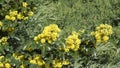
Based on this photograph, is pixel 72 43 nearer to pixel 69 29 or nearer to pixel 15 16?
pixel 15 16

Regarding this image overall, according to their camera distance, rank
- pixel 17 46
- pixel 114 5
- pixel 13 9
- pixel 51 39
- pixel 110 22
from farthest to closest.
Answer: pixel 114 5 < pixel 110 22 < pixel 17 46 < pixel 13 9 < pixel 51 39

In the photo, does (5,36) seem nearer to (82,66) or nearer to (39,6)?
(82,66)

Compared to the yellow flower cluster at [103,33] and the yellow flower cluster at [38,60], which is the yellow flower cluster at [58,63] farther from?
the yellow flower cluster at [103,33]

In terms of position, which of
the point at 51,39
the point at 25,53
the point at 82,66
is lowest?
the point at 82,66

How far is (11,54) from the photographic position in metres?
3.83

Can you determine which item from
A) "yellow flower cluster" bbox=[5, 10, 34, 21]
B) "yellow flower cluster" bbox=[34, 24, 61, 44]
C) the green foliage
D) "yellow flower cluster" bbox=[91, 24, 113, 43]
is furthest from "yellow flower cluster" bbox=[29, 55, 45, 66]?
"yellow flower cluster" bbox=[91, 24, 113, 43]

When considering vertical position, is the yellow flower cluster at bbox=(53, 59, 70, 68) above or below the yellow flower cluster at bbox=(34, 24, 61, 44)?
below

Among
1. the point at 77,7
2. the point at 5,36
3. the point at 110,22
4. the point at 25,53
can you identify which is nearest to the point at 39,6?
the point at 77,7

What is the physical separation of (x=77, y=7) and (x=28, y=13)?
1.76m

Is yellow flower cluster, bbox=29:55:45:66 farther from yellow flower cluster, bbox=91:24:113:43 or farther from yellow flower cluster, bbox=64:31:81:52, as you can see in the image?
yellow flower cluster, bbox=91:24:113:43

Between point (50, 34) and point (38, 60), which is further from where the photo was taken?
point (38, 60)

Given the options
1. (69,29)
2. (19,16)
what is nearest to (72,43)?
(19,16)

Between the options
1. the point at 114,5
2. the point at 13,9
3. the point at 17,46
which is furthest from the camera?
the point at 114,5

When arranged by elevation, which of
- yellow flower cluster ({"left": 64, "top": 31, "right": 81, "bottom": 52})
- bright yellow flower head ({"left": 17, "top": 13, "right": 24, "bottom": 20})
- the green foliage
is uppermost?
bright yellow flower head ({"left": 17, "top": 13, "right": 24, "bottom": 20})
